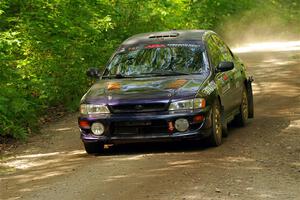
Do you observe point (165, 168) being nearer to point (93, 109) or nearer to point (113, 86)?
point (93, 109)

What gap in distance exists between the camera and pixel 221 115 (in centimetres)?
1003

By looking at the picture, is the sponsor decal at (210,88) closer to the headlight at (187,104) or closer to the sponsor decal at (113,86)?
the headlight at (187,104)

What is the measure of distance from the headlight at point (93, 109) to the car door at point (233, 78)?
2.48 metres

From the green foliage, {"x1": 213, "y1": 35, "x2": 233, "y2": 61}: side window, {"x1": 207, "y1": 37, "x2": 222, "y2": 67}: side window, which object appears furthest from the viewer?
the green foliage

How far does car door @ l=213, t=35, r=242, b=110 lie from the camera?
10.9 m

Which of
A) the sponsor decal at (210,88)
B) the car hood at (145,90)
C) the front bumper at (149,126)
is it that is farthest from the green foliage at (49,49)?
the sponsor decal at (210,88)

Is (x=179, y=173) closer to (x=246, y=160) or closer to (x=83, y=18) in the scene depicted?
(x=246, y=160)

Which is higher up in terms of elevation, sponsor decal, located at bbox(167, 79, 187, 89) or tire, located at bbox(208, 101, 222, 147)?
sponsor decal, located at bbox(167, 79, 187, 89)

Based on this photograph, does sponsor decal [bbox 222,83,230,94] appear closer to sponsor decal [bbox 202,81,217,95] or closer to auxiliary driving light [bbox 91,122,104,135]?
sponsor decal [bbox 202,81,217,95]

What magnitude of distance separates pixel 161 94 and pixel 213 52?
202 centimetres

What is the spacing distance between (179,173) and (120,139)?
1680 mm

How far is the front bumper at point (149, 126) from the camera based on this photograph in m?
9.06

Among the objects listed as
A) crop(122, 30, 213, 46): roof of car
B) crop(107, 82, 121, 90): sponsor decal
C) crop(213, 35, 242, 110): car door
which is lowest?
crop(213, 35, 242, 110): car door

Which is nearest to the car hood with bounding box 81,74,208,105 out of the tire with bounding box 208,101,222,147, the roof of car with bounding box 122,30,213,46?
the tire with bounding box 208,101,222,147
